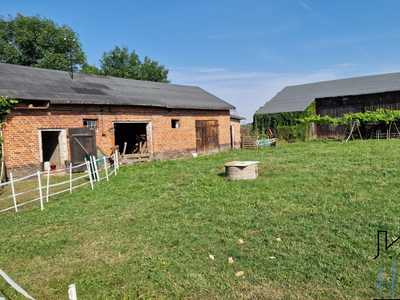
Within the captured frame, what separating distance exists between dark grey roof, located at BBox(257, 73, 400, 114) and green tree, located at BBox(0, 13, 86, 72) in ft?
72.5

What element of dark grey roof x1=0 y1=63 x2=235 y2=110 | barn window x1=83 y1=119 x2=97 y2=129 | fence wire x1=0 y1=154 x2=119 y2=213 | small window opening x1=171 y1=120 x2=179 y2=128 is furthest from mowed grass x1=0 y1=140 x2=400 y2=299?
small window opening x1=171 y1=120 x2=179 y2=128

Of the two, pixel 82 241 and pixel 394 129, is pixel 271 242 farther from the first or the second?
pixel 394 129

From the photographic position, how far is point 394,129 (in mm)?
25562

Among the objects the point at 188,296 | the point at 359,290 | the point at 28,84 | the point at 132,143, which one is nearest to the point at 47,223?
the point at 188,296

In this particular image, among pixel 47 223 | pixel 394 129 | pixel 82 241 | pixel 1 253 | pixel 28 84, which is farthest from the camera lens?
pixel 394 129

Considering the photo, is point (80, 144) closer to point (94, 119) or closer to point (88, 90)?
point (94, 119)

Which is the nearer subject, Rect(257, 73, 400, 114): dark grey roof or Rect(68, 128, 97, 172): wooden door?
Rect(68, 128, 97, 172): wooden door

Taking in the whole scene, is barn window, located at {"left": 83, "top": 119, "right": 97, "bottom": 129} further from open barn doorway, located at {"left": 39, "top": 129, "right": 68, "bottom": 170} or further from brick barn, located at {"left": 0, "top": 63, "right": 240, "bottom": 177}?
open barn doorway, located at {"left": 39, "top": 129, "right": 68, "bottom": 170}

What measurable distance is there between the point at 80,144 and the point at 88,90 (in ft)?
11.9

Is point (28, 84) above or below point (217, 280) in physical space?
above

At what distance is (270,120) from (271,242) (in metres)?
27.5

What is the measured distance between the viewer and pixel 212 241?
5090 mm

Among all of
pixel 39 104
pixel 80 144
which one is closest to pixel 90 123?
pixel 80 144

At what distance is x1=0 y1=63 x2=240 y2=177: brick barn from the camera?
1281 cm
